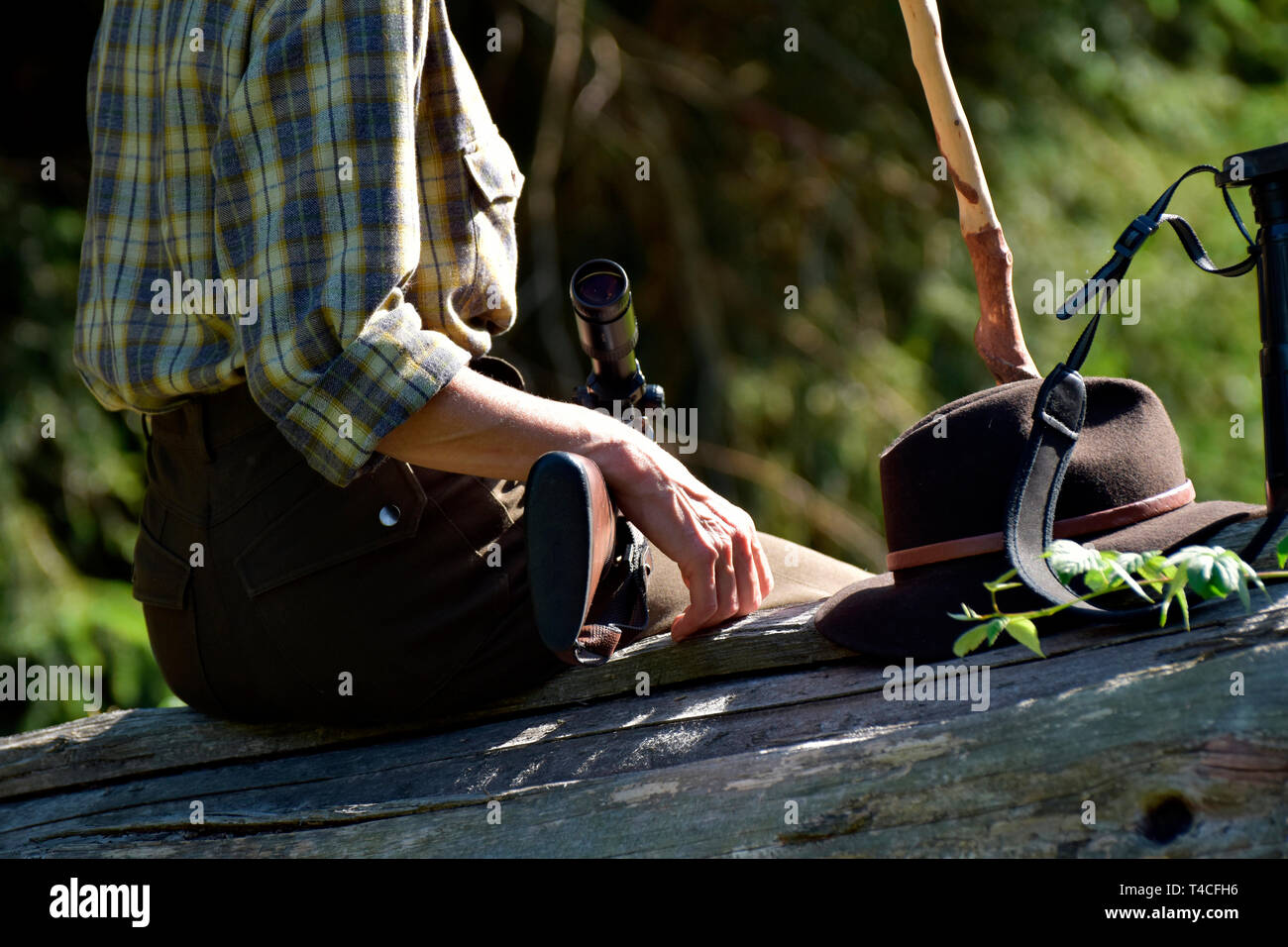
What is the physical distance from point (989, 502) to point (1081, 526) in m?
0.10

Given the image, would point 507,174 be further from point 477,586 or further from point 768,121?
point 768,121

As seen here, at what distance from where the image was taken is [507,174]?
5.26ft

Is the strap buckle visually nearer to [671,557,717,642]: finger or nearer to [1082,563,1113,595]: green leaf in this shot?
[1082,563,1113,595]: green leaf

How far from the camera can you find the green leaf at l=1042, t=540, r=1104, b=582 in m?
1.13

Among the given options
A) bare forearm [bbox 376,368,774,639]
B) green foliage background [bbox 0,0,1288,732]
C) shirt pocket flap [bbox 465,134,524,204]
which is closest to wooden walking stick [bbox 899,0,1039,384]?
bare forearm [bbox 376,368,774,639]

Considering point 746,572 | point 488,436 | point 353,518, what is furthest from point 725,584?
point 353,518

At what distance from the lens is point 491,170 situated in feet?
5.11

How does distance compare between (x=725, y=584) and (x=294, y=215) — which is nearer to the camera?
(x=294, y=215)

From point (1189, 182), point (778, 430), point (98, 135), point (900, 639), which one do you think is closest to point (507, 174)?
point (98, 135)

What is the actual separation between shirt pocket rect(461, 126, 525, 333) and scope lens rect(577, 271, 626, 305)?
0.12 m

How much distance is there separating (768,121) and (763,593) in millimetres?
3320

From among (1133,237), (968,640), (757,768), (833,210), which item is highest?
(833,210)

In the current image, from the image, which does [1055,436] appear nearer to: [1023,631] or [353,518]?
[1023,631]

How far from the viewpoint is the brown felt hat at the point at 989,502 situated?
4.40 feet
